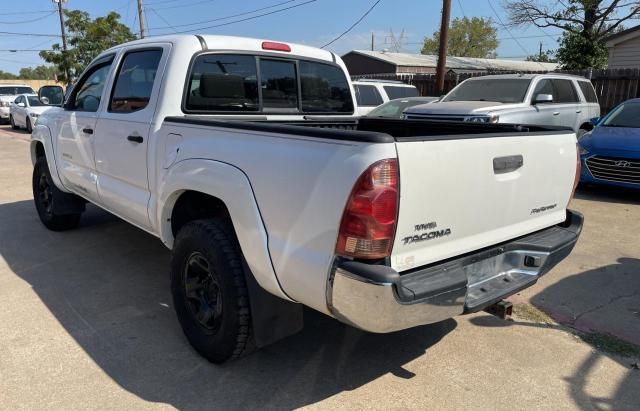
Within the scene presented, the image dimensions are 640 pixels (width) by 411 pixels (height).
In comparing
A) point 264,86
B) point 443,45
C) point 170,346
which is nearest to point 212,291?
point 170,346

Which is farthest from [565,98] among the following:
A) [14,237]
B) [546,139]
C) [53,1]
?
[53,1]

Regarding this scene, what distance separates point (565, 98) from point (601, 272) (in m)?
6.81

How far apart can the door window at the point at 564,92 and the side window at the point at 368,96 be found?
3.81 m

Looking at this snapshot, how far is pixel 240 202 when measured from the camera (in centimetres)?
279

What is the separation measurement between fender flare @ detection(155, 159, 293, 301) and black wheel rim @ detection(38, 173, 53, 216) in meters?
3.48

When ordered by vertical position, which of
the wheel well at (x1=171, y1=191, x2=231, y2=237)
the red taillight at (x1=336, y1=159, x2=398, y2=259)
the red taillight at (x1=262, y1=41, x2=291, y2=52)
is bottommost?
the wheel well at (x1=171, y1=191, x2=231, y2=237)

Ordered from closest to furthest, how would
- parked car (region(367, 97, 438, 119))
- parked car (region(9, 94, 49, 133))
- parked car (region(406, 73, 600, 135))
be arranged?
parked car (region(406, 73, 600, 135)) → parked car (region(367, 97, 438, 119)) → parked car (region(9, 94, 49, 133))

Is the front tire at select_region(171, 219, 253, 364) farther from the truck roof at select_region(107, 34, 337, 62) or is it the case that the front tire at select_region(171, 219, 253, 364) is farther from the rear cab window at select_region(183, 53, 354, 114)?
the truck roof at select_region(107, 34, 337, 62)

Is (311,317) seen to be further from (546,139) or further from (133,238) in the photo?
(133,238)

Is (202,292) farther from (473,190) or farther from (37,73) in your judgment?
(37,73)

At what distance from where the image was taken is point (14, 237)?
5902 mm

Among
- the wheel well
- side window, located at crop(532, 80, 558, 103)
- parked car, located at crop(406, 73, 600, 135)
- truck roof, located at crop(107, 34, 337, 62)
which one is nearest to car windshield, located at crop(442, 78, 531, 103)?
parked car, located at crop(406, 73, 600, 135)

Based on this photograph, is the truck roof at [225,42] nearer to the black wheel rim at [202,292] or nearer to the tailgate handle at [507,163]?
the black wheel rim at [202,292]

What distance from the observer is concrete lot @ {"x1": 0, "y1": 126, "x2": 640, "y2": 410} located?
2906 millimetres
